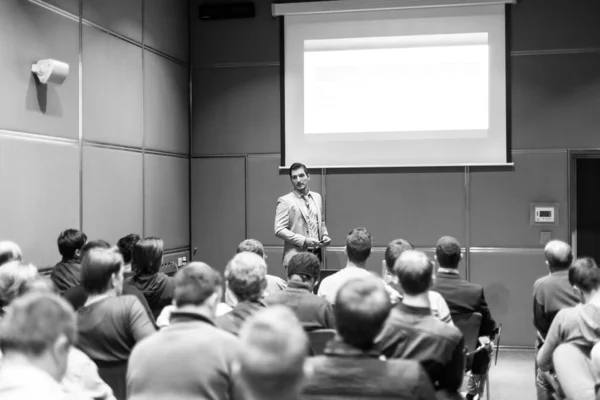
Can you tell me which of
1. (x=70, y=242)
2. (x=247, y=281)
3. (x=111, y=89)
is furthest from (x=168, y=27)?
(x=247, y=281)

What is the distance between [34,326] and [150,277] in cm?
221

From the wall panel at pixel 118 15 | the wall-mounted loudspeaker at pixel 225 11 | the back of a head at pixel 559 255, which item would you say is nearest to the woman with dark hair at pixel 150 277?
the wall panel at pixel 118 15

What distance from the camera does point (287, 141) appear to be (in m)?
6.96

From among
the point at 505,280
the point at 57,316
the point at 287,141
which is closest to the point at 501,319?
the point at 505,280

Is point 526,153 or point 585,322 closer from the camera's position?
point 585,322

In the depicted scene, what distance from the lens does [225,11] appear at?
7043 mm

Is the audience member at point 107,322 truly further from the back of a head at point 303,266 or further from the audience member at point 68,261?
the audience member at point 68,261

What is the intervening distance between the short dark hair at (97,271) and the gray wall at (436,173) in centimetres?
421

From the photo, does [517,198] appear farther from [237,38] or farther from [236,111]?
[237,38]

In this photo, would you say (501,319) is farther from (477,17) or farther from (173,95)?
(173,95)

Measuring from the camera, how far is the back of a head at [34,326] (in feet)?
5.30

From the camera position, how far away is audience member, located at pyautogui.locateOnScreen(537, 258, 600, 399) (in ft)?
9.53

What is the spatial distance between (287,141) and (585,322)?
442 cm

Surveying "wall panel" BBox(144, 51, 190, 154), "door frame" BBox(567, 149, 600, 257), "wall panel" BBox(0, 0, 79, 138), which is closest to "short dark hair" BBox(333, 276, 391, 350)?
"wall panel" BBox(0, 0, 79, 138)
